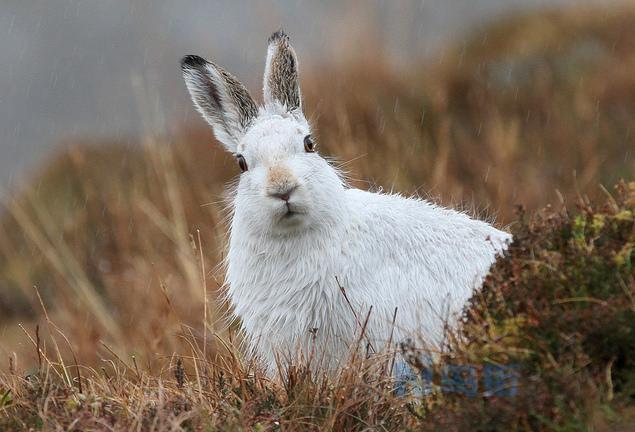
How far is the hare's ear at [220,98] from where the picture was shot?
606cm

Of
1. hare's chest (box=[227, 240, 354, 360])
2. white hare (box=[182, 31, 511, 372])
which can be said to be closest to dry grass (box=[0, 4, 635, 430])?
hare's chest (box=[227, 240, 354, 360])

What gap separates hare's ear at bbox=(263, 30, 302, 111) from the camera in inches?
237

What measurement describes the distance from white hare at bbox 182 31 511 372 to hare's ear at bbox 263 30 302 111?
2cm

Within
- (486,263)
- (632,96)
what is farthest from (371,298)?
(632,96)

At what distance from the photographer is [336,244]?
5539 mm

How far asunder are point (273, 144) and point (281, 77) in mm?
602

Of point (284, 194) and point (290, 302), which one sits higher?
point (284, 194)

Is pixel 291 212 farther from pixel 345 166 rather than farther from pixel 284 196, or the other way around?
pixel 345 166

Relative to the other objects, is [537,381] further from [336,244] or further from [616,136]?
[616,136]

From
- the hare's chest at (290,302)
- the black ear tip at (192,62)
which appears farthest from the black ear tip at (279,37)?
the hare's chest at (290,302)

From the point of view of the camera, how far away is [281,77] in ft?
19.8

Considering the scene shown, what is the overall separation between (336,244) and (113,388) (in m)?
1.45

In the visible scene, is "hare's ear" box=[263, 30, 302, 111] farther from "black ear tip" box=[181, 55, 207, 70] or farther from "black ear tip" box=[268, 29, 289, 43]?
"black ear tip" box=[181, 55, 207, 70]

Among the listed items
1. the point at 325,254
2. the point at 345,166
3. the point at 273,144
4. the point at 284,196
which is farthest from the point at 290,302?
the point at 345,166
